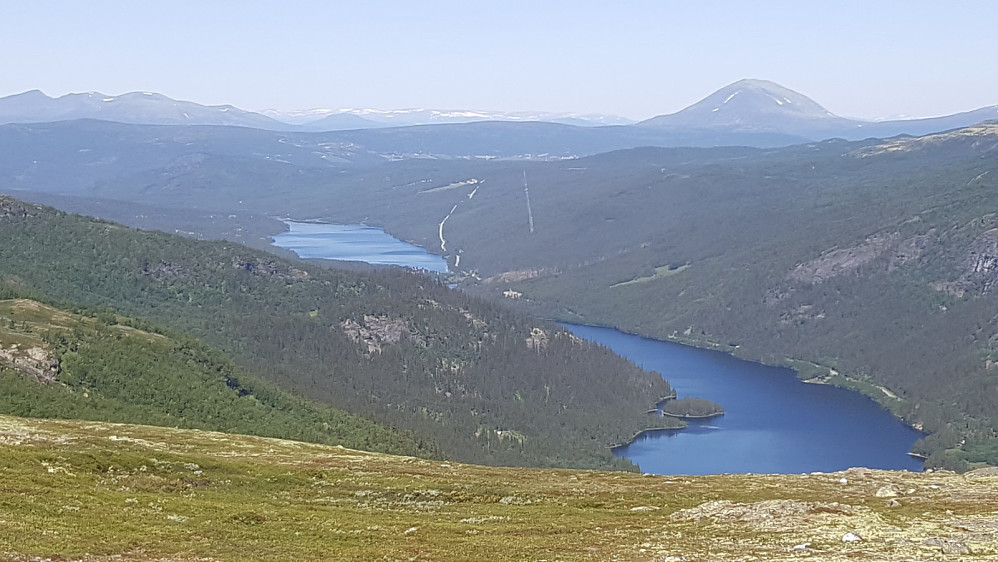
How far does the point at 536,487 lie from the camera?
90000 mm

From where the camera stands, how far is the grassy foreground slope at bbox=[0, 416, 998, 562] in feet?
182

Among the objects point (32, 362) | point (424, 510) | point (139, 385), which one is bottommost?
point (139, 385)

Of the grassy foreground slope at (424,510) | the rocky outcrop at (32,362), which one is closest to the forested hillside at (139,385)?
the rocky outcrop at (32,362)

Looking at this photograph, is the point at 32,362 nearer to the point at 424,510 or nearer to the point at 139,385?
the point at 139,385

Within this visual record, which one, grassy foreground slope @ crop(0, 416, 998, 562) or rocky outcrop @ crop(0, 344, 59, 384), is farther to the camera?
rocky outcrop @ crop(0, 344, 59, 384)

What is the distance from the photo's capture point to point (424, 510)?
254 ft

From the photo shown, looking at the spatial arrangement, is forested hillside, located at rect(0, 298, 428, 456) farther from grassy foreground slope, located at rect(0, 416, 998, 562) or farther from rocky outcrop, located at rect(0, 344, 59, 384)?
grassy foreground slope, located at rect(0, 416, 998, 562)

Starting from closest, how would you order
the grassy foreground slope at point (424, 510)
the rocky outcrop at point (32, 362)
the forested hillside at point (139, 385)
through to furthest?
the grassy foreground slope at point (424, 510) → the forested hillside at point (139, 385) → the rocky outcrop at point (32, 362)

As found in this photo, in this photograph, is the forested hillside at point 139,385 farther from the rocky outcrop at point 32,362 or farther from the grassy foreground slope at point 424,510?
the grassy foreground slope at point 424,510

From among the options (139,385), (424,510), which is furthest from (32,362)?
(424,510)

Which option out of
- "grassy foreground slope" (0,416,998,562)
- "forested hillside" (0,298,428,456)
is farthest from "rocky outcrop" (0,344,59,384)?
"grassy foreground slope" (0,416,998,562)

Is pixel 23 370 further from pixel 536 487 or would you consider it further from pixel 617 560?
pixel 617 560

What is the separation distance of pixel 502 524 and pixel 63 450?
38782 mm

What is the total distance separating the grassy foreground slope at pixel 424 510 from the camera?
182ft
